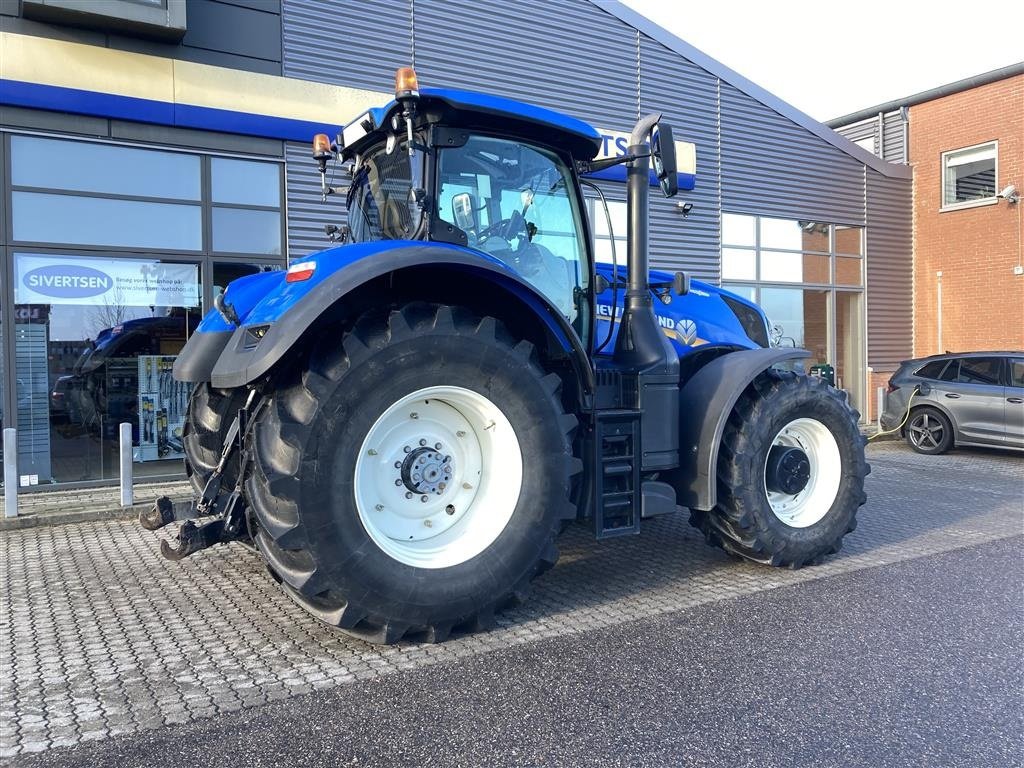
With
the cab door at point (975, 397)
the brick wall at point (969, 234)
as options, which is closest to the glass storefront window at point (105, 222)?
the cab door at point (975, 397)

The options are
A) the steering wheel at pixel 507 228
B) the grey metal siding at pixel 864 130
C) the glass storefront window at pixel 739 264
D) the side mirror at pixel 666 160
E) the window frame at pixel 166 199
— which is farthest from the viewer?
the grey metal siding at pixel 864 130

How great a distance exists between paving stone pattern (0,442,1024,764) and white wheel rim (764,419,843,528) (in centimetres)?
37

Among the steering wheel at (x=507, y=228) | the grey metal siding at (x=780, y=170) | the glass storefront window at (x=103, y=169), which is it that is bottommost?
the steering wheel at (x=507, y=228)

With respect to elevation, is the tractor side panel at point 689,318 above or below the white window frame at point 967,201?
below

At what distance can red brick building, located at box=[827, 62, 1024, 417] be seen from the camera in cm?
1468

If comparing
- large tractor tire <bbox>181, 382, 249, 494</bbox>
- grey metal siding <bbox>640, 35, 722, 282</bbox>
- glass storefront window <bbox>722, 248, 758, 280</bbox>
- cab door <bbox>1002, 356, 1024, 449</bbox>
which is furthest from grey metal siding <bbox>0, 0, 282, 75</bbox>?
cab door <bbox>1002, 356, 1024, 449</bbox>

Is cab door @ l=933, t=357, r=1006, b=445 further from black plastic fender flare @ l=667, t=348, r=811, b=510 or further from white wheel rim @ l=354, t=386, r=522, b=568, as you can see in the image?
white wheel rim @ l=354, t=386, r=522, b=568

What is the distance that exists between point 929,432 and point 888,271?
523 centimetres

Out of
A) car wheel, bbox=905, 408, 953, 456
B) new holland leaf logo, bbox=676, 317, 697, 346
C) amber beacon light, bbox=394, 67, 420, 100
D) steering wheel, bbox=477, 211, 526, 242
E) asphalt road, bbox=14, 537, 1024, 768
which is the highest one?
amber beacon light, bbox=394, 67, 420, 100

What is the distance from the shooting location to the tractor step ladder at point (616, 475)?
412 centimetres

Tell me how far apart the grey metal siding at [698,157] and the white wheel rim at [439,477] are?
9042mm

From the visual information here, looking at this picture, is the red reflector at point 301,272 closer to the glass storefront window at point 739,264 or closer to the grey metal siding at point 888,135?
the glass storefront window at point 739,264

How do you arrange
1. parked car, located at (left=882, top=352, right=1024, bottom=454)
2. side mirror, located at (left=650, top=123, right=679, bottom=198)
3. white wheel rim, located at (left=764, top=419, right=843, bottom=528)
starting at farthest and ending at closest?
parked car, located at (left=882, top=352, right=1024, bottom=454) < white wheel rim, located at (left=764, top=419, right=843, bottom=528) < side mirror, located at (left=650, top=123, right=679, bottom=198)

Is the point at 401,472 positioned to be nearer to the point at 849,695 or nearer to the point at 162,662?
the point at 162,662
